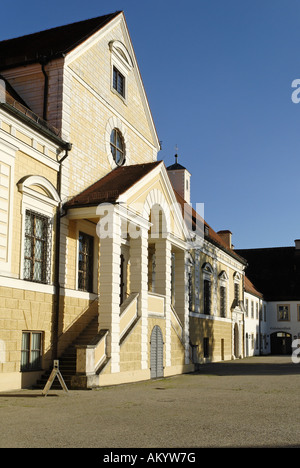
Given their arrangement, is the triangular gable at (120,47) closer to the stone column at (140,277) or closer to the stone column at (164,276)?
the stone column at (164,276)

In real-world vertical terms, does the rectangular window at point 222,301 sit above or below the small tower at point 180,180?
below

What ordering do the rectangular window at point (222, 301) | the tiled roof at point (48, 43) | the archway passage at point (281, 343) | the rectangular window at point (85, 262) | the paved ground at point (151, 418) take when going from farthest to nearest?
the archway passage at point (281, 343), the rectangular window at point (222, 301), the tiled roof at point (48, 43), the rectangular window at point (85, 262), the paved ground at point (151, 418)

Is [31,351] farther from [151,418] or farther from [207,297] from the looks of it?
[207,297]

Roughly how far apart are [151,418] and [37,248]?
26.3ft

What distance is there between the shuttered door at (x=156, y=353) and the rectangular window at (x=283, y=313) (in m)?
39.5


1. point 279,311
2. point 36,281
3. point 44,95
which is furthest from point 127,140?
point 279,311

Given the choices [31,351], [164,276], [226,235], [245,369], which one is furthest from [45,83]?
[226,235]

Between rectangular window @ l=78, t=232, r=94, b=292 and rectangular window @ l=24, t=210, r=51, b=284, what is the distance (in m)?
2.24

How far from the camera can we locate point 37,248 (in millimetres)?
17000

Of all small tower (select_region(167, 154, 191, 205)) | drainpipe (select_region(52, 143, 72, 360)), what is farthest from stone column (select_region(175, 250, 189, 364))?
small tower (select_region(167, 154, 191, 205))

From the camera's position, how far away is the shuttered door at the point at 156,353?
2094cm

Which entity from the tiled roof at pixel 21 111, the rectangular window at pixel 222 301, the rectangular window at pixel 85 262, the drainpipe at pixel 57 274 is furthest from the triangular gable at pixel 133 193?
the rectangular window at pixel 222 301

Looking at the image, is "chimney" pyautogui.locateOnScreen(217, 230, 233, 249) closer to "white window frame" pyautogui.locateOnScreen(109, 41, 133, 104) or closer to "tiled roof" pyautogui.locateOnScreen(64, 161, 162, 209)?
"white window frame" pyautogui.locateOnScreen(109, 41, 133, 104)
